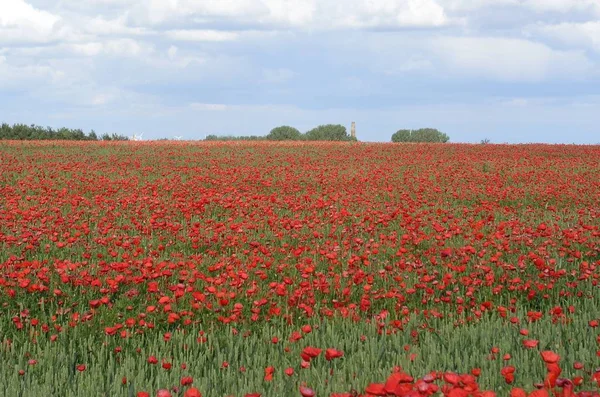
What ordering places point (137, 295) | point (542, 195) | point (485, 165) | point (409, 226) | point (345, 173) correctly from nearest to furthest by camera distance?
point (137, 295), point (409, 226), point (542, 195), point (345, 173), point (485, 165)

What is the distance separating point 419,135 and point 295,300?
185 ft

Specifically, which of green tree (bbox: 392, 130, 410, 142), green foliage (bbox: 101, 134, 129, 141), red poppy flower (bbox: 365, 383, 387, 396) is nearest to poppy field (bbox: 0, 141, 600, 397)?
red poppy flower (bbox: 365, 383, 387, 396)

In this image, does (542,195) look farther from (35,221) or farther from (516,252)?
(35,221)

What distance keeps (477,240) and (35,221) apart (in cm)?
729

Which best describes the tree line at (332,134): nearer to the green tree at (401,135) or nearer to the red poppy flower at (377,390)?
the green tree at (401,135)

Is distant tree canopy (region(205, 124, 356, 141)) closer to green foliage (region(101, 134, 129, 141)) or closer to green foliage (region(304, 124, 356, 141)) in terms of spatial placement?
green foliage (region(304, 124, 356, 141))

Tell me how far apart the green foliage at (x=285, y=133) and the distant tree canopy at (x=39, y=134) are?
16.1 m

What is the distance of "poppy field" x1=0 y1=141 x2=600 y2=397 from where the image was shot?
4738 millimetres

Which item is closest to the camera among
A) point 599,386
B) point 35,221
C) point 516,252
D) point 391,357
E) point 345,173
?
point 599,386

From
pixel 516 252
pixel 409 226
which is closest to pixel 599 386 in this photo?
pixel 516 252

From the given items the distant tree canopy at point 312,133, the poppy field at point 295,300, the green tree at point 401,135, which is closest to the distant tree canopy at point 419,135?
the green tree at point 401,135

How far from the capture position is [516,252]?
9711 mm

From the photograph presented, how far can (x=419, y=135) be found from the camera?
6197 centimetres

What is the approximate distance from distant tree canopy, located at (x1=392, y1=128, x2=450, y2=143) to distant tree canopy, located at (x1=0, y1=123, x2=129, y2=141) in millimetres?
25064
